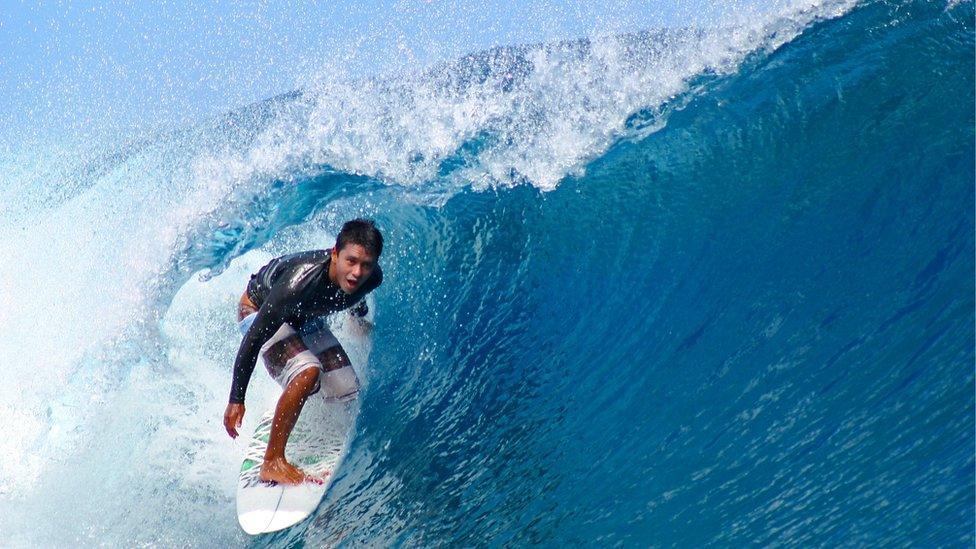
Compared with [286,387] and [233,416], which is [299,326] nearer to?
[286,387]

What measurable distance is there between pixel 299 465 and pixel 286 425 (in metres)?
0.52

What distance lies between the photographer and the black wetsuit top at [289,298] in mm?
4461

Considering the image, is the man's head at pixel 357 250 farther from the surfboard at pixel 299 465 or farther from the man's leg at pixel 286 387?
the surfboard at pixel 299 465

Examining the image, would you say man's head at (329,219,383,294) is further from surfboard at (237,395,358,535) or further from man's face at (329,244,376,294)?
surfboard at (237,395,358,535)

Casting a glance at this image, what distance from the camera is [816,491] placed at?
12.4ft

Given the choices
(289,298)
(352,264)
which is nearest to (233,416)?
(289,298)

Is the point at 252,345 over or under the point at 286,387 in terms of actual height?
over

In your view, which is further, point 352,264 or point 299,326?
point 299,326

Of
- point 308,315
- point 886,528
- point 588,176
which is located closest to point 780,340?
point 886,528

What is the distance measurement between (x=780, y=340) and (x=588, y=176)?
2059mm

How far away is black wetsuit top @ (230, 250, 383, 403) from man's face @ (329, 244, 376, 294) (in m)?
0.17

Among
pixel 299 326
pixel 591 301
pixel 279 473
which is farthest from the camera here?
pixel 591 301

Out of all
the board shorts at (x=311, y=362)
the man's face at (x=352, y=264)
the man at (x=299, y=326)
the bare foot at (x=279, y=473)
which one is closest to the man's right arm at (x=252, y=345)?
the man at (x=299, y=326)

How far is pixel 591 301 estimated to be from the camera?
18.0 feet
